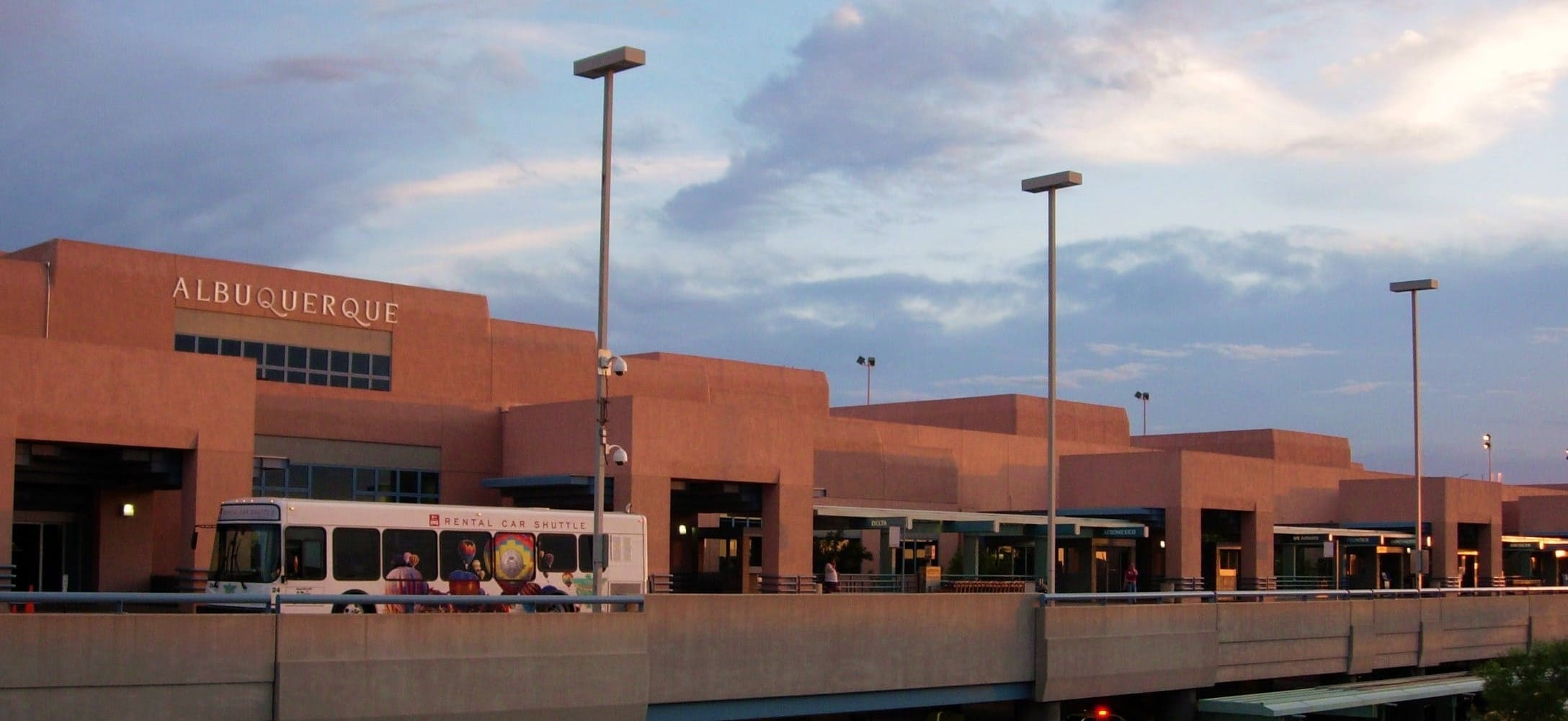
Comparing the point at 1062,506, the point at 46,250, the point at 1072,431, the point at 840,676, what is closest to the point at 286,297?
the point at 46,250

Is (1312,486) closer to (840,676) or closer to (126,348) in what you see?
(840,676)

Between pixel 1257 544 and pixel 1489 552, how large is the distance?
44.2 feet

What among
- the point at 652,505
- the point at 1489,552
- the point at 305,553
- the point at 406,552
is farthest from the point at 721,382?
the point at 1489,552

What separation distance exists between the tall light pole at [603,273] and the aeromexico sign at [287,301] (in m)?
17.9

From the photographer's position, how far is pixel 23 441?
2923 cm

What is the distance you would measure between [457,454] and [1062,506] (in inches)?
896

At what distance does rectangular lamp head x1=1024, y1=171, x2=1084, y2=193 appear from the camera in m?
32.4

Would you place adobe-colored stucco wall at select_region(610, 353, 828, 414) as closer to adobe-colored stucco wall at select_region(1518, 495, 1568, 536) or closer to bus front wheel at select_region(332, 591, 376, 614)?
bus front wheel at select_region(332, 591, 376, 614)

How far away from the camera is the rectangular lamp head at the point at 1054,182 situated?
32.4m

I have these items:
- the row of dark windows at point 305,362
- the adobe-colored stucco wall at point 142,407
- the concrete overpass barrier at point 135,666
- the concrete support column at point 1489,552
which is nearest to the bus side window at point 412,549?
the adobe-colored stucco wall at point 142,407

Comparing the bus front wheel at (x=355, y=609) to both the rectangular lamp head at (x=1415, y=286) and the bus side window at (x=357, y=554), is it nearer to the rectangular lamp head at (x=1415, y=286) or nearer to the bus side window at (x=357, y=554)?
the bus side window at (x=357, y=554)

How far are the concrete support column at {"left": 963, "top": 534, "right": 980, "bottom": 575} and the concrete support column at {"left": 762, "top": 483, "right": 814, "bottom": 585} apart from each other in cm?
704

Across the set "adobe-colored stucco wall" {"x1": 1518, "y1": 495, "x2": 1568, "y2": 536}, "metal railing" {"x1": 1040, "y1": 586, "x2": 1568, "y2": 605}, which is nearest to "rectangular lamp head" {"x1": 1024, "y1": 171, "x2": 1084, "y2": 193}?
"metal railing" {"x1": 1040, "y1": 586, "x2": 1568, "y2": 605}

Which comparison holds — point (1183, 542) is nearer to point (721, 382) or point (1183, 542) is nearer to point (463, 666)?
point (721, 382)
